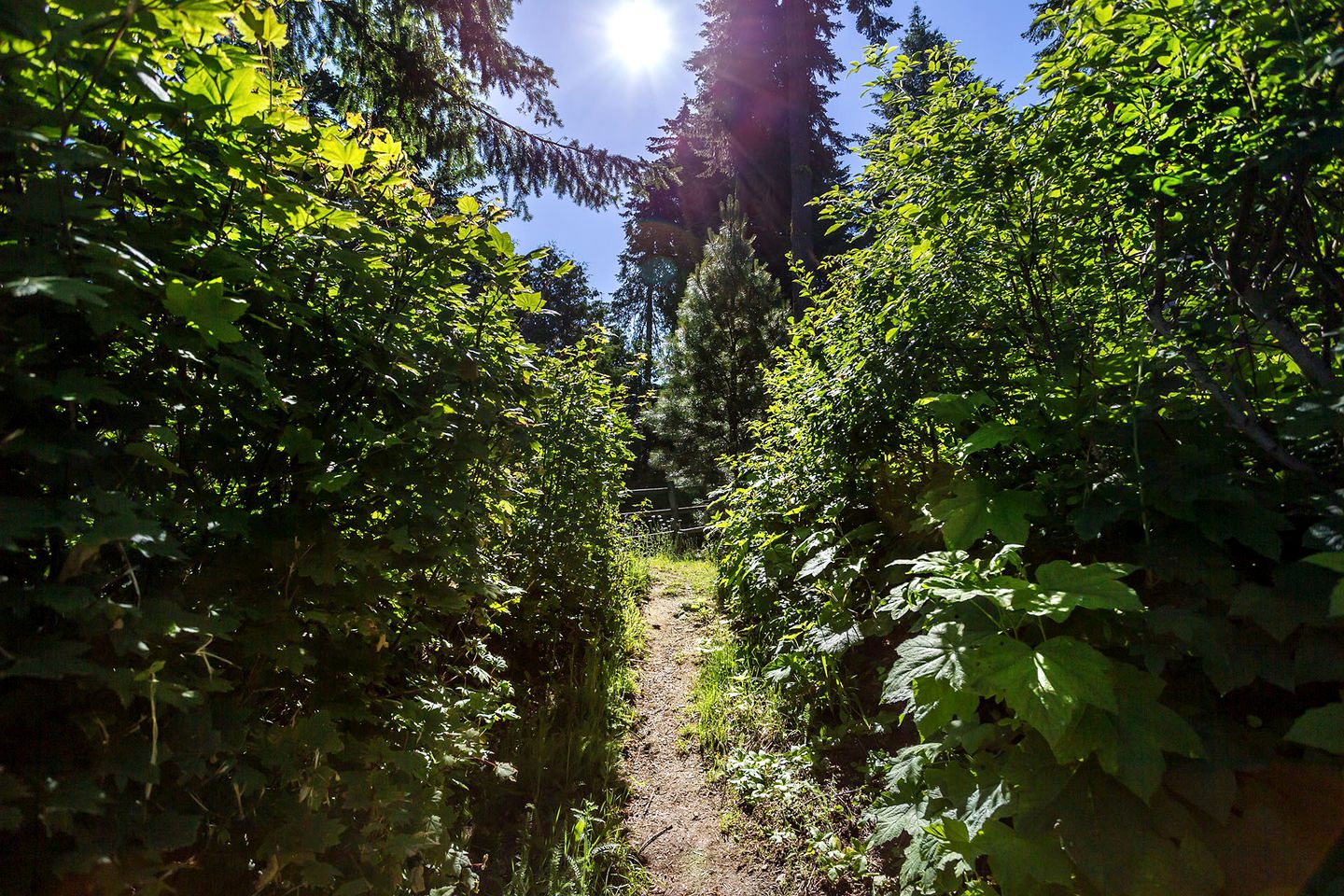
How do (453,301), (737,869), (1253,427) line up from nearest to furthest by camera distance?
(1253,427) → (453,301) → (737,869)

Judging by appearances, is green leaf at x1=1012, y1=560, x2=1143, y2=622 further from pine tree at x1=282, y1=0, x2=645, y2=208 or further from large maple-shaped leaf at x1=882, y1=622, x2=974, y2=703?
pine tree at x1=282, y1=0, x2=645, y2=208

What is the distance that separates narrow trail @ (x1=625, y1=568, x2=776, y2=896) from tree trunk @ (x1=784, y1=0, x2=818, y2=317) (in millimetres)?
8586

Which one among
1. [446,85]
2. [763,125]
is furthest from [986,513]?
[763,125]

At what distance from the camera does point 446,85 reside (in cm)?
547

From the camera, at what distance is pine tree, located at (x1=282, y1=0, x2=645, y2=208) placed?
497cm

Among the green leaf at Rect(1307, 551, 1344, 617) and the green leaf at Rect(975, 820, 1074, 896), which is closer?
the green leaf at Rect(1307, 551, 1344, 617)

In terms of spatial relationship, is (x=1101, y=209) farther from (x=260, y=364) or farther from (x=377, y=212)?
(x=260, y=364)

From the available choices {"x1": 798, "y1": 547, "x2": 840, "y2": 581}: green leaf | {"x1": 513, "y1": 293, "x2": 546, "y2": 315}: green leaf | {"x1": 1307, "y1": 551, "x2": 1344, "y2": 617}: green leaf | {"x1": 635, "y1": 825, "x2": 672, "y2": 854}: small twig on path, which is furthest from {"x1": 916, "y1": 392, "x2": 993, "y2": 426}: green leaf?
{"x1": 635, "y1": 825, "x2": 672, "y2": 854}: small twig on path

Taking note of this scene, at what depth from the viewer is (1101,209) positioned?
6.61ft

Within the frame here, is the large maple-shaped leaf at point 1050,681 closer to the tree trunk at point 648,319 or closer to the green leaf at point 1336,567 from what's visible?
the green leaf at point 1336,567

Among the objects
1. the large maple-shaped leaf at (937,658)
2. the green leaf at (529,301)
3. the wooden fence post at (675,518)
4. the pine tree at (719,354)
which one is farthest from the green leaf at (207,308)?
the pine tree at (719,354)

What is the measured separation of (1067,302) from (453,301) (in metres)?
2.33

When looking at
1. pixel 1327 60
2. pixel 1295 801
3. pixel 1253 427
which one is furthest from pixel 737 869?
pixel 1327 60

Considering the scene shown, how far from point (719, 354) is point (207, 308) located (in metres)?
11.5
